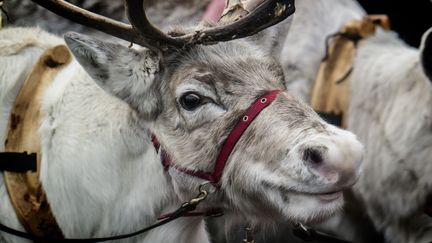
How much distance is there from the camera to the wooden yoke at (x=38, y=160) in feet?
8.21

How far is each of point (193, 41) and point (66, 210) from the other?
877 millimetres

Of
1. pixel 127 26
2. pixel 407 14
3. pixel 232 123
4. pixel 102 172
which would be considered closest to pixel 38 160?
pixel 102 172

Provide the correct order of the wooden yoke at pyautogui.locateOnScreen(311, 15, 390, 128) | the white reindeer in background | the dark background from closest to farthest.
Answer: the white reindeer in background, the wooden yoke at pyautogui.locateOnScreen(311, 15, 390, 128), the dark background

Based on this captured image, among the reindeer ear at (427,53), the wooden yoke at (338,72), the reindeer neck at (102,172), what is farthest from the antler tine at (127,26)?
the wooden yoke at (338,72)

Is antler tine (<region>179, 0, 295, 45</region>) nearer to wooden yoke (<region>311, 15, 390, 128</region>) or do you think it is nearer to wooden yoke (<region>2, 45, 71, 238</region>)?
wooden yoke (<region>2, 45, 71, 238</region>)

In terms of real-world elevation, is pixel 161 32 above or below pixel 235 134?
above

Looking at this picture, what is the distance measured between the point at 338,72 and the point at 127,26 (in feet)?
6.02

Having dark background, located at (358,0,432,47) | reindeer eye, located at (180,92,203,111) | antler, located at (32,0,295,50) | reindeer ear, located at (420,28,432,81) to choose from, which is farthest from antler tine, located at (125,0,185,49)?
dark background, located at (358,0,432,47)

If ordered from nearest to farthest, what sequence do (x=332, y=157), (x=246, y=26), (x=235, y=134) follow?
(x=332, y=157) → (x=235, y=134) → (x=246, y=26)

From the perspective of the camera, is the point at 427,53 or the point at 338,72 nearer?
the point at 427,53

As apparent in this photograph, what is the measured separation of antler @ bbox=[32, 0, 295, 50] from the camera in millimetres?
2305

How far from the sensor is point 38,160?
2525 millimetres

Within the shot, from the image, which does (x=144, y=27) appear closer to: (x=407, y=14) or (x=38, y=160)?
(x=38, y=160)

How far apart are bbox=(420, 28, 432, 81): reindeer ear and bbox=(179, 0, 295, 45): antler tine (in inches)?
43.8
